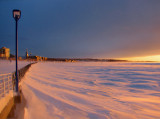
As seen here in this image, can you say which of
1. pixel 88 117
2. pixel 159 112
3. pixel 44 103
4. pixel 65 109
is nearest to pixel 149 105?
pixel 159 112

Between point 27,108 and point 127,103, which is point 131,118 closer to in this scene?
point 127,103

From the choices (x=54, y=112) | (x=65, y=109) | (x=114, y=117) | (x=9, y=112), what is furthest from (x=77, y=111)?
(x=9, y=112)

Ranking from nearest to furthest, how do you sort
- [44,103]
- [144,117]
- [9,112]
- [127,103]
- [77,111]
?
1. [9,112]
2. [144,117]
3. [77,111]
4. [44,103]
5. [127,103]

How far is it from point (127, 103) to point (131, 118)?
1.76 meters

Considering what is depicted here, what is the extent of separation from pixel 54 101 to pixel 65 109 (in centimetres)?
112

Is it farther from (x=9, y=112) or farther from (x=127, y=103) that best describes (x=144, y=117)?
(x=9, y=112)

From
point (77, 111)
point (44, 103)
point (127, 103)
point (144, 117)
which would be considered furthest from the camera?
point (127, 103)

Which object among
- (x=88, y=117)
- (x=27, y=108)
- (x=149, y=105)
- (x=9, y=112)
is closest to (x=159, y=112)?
(x=149, y=105)

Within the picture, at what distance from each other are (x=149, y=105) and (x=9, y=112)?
654cm

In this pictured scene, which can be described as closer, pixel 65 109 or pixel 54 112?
pixel 54 112

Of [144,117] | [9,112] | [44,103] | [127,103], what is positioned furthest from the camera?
[127,103]

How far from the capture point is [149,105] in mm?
6473

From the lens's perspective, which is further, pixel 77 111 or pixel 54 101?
pixel 54 101

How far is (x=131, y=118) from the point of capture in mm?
4988
